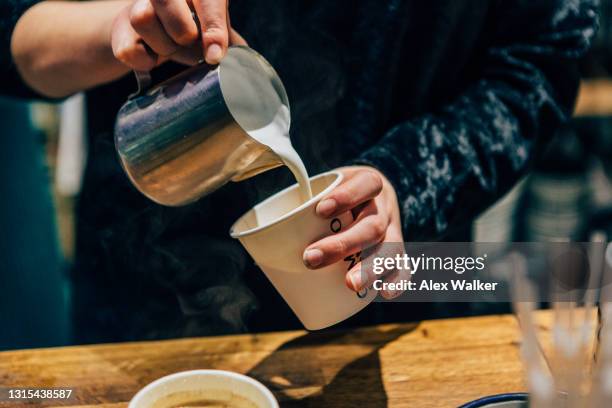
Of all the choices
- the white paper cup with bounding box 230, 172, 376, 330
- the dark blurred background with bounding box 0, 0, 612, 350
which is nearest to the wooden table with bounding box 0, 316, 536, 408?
the white paper cup with bounding box 230, 172, 376, 330

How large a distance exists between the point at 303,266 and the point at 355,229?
2.9 inches

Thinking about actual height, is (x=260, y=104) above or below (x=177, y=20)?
below

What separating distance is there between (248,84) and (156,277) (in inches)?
20.1

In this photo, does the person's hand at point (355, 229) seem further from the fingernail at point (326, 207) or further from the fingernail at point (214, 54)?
the fingernail at point (214, 54)

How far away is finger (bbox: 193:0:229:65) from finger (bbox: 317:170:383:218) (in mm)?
193

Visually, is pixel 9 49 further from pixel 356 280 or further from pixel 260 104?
pixel 356 280

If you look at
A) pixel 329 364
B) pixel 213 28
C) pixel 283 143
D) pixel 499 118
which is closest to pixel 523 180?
pixel 499 118

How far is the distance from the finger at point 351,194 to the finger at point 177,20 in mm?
232

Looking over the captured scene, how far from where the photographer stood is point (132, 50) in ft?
2.58

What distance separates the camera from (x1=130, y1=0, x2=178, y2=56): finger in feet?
2.52

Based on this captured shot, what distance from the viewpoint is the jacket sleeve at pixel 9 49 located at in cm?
108

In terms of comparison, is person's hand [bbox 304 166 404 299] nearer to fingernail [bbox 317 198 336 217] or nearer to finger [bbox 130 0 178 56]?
fingernail [bbox 317 198 336 217]

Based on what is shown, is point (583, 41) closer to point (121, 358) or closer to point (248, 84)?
point (248, 84)

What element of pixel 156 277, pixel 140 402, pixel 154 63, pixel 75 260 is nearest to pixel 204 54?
pixel 154 63
